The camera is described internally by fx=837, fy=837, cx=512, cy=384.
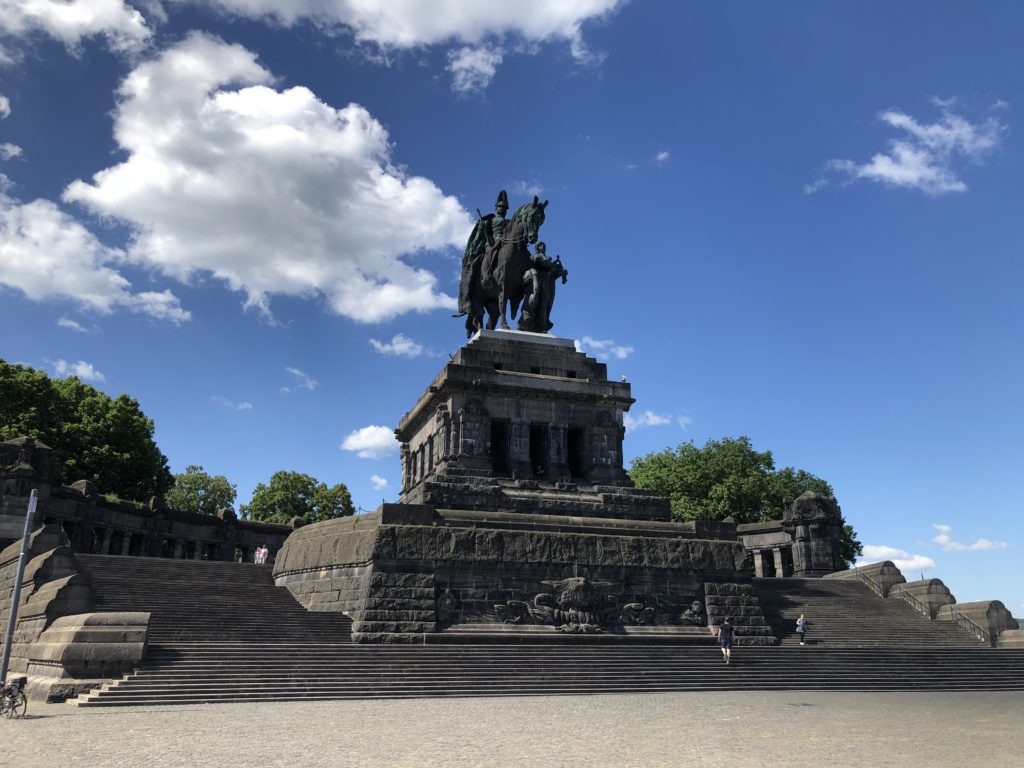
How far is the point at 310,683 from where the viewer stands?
17.0 m

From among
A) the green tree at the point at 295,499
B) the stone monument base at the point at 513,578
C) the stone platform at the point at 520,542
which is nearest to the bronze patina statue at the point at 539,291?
the stone platform at the point at 520,542

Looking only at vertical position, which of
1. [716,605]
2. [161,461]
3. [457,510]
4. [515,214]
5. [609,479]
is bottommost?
[716,605]

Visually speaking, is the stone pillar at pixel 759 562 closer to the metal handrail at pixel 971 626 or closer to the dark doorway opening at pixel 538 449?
the metal handrail at pixel 971 626

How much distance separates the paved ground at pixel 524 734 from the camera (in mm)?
10227

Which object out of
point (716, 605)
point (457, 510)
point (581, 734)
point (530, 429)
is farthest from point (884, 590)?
point (581, 734)

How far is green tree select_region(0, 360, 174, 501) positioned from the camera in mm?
41438

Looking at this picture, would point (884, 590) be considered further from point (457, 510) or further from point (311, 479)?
point (311, 479)

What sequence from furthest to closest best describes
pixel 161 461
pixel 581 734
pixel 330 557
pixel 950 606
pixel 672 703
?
pixel 161 461 < pixel 950 606 < pixel 330 557 < pixel 672 703 < pixel 581 734

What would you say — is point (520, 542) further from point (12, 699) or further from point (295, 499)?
point (295, 499)

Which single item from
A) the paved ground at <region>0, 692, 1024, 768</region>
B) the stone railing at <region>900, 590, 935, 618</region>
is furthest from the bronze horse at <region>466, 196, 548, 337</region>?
the paved ground at <region>0, 692, 1024, 768</region>

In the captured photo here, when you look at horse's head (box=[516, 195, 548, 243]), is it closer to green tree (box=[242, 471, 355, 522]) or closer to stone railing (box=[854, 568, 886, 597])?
stone railing (box=[854, 568, 886, 597])

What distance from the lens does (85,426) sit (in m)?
42.8

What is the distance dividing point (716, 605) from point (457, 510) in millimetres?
8402

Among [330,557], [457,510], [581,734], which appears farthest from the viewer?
[457,510]
